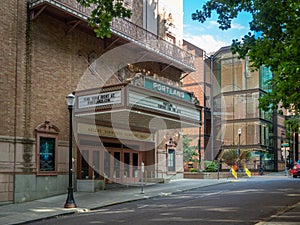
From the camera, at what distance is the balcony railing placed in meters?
19.9

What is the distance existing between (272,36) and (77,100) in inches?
396

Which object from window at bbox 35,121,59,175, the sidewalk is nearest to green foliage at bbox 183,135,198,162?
the sidewalk

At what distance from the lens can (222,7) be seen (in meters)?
14.6

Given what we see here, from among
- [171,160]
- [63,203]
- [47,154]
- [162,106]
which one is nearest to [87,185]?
[47,154]

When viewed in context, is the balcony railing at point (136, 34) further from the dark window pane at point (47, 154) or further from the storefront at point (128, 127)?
the dark window pane at point (47, 154)

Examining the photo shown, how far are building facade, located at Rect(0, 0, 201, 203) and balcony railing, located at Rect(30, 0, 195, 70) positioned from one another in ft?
0.20

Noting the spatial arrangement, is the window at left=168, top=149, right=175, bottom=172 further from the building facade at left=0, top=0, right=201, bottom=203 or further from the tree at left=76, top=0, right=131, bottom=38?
the tree at left=76, top=0, right=131, bottom=38

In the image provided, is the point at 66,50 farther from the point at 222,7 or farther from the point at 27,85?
the point at 222,7

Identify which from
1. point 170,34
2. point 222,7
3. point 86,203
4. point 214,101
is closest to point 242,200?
point 86,203

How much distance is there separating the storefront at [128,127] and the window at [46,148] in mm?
1656

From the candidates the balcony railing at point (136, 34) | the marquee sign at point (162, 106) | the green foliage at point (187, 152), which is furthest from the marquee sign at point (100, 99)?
the green foliage at point (187, 152)

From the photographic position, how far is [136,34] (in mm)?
24438

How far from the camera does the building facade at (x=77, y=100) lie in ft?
60.2

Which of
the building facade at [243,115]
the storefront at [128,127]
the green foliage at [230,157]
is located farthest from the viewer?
the building facade at [243,115]
